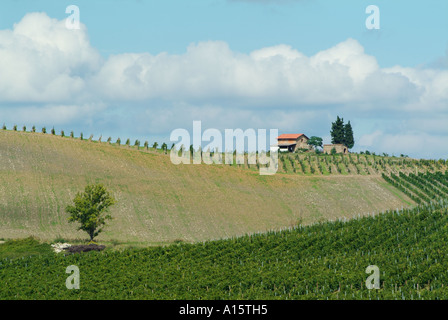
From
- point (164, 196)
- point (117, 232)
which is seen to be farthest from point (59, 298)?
point (164, 196)

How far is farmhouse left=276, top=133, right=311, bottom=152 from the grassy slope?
107 ft

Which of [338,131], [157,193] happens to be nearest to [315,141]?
[338,131]

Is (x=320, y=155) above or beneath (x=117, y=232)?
above

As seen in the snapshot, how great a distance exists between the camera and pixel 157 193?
92125mm

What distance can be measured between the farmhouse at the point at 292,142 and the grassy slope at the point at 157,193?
3270cm

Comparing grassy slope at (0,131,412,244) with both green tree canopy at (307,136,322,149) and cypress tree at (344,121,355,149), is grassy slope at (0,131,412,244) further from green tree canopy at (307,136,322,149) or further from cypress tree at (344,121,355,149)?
green tree canopy at (307,136,322,149)

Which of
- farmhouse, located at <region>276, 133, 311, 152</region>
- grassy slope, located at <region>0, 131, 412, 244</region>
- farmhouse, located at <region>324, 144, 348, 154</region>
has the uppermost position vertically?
farmhouse, located at <region>276, 133, 311, 152</region>

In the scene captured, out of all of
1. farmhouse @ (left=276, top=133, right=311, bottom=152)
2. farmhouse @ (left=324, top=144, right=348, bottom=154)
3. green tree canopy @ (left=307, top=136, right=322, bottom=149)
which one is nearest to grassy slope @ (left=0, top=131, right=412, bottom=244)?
farmhouse @ (left=324, top=144, right=348, bottom=154)

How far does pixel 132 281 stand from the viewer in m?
44.9

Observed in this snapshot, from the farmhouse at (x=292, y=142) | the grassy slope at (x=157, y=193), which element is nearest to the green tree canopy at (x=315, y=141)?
the farmhouse at (x=292, y=142)

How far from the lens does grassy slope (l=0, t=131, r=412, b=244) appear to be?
78750 millimetres
